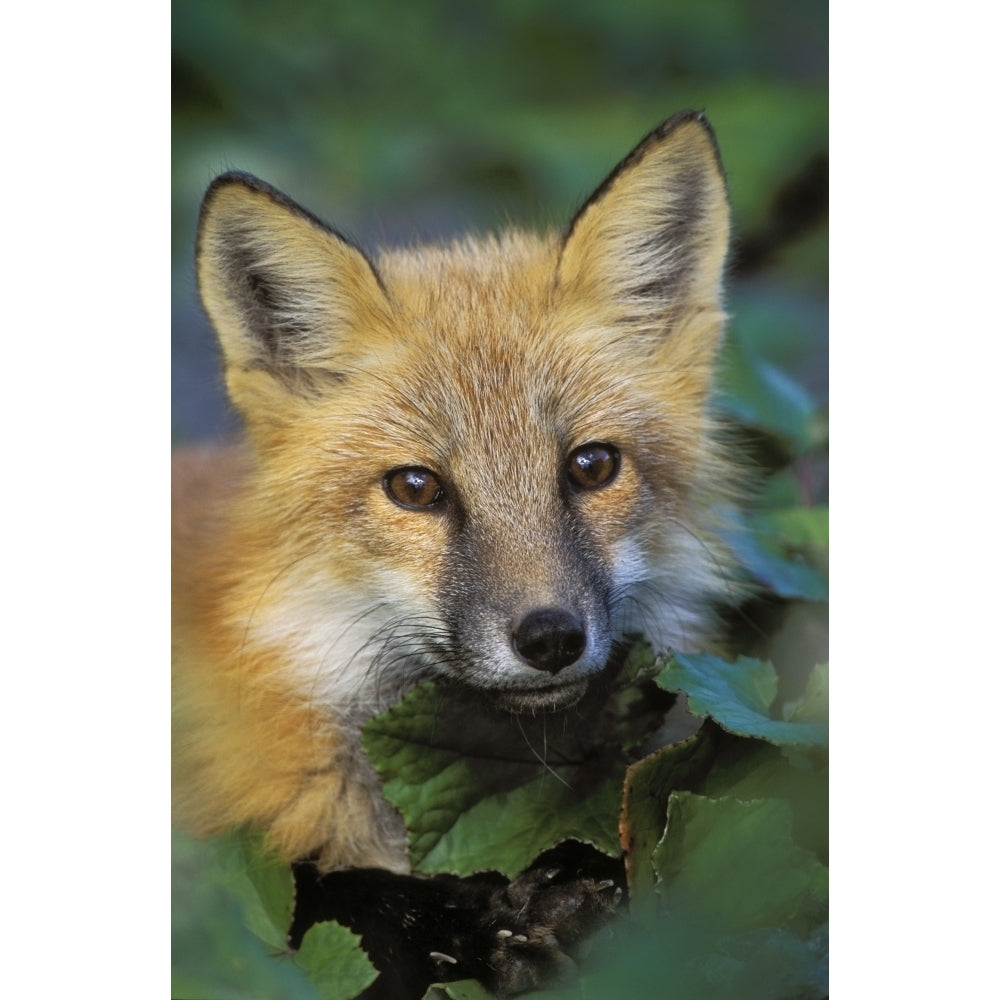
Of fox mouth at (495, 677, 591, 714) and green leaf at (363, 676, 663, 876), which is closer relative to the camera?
fox mouth at (495, 677, 591, 714)

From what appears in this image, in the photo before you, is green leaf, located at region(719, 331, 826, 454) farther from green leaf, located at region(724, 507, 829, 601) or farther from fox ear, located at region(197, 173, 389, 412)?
fox ear, located at region(197, 173, 389, 412)

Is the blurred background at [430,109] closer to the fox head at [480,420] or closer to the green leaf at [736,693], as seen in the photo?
the fox head at [480,420]

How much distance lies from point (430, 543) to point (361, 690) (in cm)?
38

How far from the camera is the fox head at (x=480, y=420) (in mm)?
2688

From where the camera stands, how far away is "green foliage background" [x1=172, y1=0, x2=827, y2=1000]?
9.42ft

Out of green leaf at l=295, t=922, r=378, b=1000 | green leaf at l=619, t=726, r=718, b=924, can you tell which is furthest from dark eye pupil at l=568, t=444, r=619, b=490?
green leaf at l=295, t=922, r=378, b=1000

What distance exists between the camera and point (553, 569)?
2629mm

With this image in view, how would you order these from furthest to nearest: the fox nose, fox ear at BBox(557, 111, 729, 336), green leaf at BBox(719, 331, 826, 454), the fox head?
green leaf at BBox(719, 331, 826, 454) → fox ear at BBox(557, 111, 729, 336) → the fox head → the fox nose

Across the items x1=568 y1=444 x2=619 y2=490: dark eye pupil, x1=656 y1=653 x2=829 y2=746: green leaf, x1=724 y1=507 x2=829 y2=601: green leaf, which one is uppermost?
x1=568 y1=444 x2=619 y2=490: dark eye pupil

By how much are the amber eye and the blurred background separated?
0.43 m

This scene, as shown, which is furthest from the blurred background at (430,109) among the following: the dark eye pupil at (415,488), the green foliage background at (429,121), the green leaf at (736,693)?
the green leaf at (736,693)

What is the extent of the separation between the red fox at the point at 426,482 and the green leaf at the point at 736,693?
0.08 m

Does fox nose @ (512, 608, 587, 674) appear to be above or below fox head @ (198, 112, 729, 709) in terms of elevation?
below

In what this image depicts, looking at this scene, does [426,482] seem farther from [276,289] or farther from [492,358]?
[276,289]
